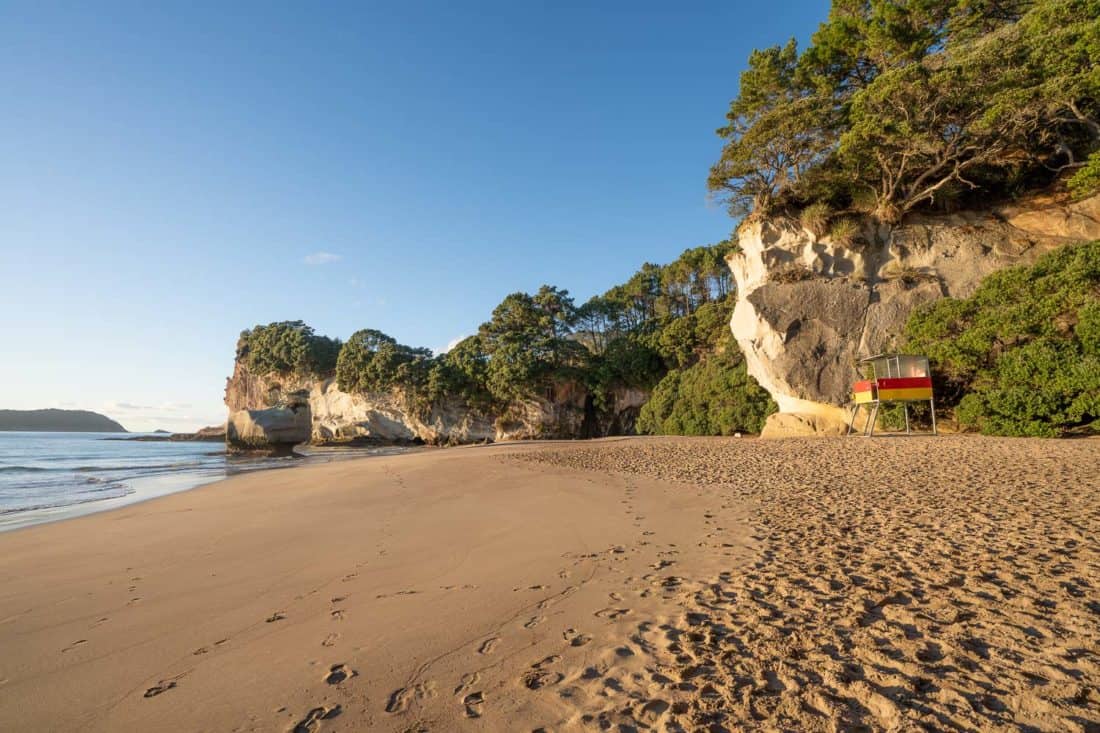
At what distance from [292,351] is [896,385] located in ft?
184

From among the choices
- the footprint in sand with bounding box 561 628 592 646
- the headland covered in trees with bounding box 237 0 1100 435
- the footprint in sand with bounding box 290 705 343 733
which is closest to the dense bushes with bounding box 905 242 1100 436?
the headland covered in trees with bounding box 237 0 1100 435

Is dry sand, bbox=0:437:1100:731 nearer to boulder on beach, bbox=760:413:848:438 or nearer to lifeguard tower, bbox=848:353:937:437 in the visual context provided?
lifeguard tower, bbox=848:353:937:437

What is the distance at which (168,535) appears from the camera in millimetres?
6715

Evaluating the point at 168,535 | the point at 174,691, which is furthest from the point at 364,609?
the point at 168,535

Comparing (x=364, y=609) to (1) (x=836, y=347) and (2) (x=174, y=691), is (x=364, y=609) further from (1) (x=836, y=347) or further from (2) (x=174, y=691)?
(1) (x=836, y=347)

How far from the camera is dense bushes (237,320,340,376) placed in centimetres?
5441

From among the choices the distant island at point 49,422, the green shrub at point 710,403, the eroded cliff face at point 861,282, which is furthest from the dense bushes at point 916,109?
the distant island at point 49,422

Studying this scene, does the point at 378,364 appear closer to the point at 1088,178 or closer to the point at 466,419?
the point at 466,419

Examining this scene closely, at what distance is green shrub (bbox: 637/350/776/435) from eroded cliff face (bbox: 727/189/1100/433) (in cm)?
343

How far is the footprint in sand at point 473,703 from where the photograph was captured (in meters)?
2.39

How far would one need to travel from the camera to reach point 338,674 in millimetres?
2820

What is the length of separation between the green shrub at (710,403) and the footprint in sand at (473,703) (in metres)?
25.9

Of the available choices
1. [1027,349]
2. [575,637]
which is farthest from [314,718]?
[1027,349]

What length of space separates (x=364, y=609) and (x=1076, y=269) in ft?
71.4
